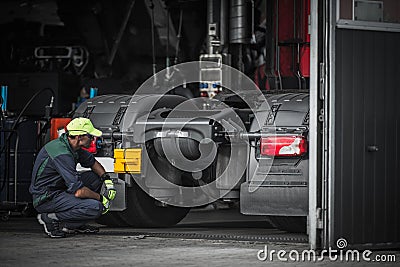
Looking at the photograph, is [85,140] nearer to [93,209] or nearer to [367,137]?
[93,209]

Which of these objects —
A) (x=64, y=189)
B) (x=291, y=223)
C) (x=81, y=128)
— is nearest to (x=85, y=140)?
(x=81, y=128)

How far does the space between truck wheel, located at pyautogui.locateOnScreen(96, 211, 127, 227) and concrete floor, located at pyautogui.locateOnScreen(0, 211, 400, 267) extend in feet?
0.65

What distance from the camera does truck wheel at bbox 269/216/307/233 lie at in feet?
35.7

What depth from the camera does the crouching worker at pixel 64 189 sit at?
10484 mm

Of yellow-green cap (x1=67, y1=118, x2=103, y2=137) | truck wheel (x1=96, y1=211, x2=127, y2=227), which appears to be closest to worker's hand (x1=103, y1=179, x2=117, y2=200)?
yellow-green cap (x1=67, y1=118, x2=103, y2=137)

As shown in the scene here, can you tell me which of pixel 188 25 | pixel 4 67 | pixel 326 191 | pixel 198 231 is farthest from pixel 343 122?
pixel 4 67

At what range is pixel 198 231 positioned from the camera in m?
11.4

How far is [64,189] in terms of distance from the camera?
10.8 meters

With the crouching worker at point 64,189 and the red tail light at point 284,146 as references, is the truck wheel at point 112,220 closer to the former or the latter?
the crouching worker at point 64,189

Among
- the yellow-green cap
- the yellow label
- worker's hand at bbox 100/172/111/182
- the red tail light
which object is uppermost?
the yellow-green cap

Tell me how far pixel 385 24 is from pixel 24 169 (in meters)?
6.09

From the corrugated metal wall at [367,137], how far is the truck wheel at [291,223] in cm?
169

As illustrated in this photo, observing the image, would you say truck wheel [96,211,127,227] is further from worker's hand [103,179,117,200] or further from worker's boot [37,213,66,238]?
worker's boot [37,213,66,238]

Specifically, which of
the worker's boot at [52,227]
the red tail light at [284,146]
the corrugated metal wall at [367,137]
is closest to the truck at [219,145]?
the red tail light at [284,146]
